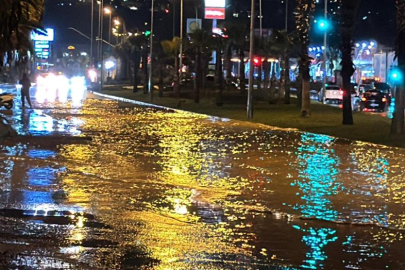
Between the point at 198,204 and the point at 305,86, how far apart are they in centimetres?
2347

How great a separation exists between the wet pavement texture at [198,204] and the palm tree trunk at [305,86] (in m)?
12.5

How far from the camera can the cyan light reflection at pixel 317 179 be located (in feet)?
36.6

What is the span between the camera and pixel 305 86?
34031mm

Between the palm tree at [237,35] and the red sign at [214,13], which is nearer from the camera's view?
the palm tree at [237,35]

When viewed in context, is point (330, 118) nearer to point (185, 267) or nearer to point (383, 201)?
point (383, 201)

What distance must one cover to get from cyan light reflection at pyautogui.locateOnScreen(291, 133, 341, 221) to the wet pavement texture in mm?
25

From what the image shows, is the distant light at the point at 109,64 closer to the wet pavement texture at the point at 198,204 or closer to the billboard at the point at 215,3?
the billboard at the point at 215,3

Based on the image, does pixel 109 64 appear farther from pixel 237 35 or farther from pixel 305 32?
pixel 305 32

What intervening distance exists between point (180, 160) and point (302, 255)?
8.82 metres

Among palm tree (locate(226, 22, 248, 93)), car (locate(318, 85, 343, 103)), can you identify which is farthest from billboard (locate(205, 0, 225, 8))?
car (locate(318, 85, 343, 103))

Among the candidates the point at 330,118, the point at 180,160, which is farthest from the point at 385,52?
the point at 180,160

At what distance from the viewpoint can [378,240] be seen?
9133 millimetres

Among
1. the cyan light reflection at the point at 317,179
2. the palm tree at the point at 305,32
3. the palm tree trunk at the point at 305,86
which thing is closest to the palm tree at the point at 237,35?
the palm tree trunk at the point at 305,86

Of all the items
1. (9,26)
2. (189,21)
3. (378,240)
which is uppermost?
(189,21)
